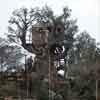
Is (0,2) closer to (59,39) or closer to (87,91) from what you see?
(59,39)

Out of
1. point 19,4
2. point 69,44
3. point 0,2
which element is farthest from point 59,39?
point 0,2

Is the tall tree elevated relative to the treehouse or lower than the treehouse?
elevated

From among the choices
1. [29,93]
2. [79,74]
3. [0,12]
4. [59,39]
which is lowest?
[29,93]

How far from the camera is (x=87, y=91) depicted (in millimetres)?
1538

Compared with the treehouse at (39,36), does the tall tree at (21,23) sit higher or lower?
higher

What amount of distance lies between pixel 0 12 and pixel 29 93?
1.90 feet

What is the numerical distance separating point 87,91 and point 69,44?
0.34 metres

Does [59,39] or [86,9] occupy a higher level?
[86,9]

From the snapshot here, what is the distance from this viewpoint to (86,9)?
5.23 feet

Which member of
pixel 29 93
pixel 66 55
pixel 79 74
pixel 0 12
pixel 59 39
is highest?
pixel 0 12

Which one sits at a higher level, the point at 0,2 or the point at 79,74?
the point at 0,2

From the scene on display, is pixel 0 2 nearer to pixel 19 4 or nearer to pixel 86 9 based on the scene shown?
pixel 19 4

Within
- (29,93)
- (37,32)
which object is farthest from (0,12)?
(29,93)

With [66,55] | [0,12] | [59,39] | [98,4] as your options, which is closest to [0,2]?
[0,12]
